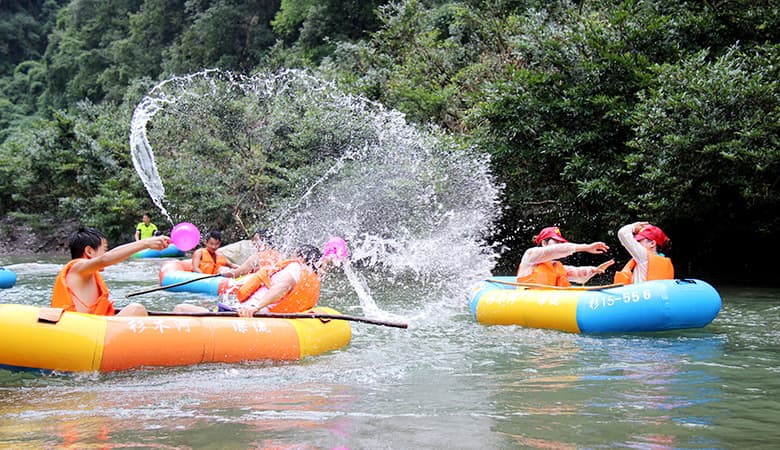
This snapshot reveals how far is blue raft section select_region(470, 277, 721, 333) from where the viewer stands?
297 inches

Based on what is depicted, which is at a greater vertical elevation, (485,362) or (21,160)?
(21,160)

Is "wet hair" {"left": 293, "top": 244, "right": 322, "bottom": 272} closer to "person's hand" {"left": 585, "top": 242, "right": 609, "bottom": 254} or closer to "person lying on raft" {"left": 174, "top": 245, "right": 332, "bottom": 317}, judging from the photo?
"person lying on raft" {"left": 174, "top": 245, "right": 332, "bottom": 317}

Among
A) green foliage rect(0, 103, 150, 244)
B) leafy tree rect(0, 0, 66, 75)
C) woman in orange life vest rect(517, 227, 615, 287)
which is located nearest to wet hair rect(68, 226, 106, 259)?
woman in orange life vest rect(517, 227, 615, 287)

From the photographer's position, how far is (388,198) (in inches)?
575

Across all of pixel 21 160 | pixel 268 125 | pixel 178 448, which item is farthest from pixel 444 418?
pixel 21 160

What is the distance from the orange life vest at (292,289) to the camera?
283 inches

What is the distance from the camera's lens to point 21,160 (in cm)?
2456

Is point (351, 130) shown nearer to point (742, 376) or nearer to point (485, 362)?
point (485, 362)

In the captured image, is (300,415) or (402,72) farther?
(402,72)

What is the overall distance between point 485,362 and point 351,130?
36.1ft

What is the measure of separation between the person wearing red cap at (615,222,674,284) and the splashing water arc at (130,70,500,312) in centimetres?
392

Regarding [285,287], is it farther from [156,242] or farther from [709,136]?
[709,136]

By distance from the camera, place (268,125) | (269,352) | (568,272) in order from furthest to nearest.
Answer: (268,125) < (568,272) < (269,352)

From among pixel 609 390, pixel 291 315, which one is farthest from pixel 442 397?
pixel 291 315
